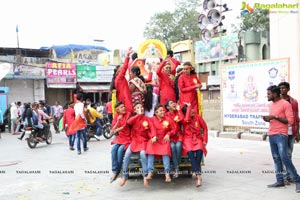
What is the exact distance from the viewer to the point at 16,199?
20.2 ft

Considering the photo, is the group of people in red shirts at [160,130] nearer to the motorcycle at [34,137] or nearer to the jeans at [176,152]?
the jeans at [176,152]

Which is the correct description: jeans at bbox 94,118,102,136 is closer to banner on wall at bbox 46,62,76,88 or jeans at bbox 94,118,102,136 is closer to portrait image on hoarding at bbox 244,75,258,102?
portrait image on hoarding at bbox 244,75,258,102

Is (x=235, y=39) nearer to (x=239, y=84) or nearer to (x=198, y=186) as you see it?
(x=239, y=84)

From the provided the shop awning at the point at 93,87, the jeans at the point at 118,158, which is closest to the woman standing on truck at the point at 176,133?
the jeans at the point at 118,158

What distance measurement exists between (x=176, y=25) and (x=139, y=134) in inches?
1460

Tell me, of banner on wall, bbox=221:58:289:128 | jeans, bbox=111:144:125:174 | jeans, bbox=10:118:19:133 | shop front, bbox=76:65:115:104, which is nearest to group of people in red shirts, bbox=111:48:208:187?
jeans, bbox=111:144:125:174

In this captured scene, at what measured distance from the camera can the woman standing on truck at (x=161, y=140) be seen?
645 centimetres

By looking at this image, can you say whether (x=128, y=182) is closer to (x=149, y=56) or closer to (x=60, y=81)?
(x=149, y=56)

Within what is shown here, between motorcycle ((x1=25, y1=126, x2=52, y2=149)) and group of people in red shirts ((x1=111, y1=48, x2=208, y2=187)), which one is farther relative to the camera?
motorcycle ((x1=25, y1=126, x2=52, y2=149))

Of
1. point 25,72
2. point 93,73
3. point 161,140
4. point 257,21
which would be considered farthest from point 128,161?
point 257,21

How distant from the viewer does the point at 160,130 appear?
659 centimetres

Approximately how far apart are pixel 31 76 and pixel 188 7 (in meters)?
21.9

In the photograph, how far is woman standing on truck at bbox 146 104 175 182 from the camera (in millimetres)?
6453

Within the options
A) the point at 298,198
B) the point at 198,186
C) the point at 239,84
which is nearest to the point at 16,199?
the point at 198,186
